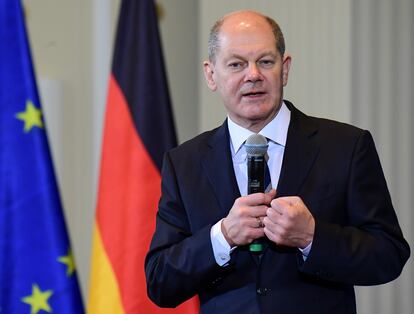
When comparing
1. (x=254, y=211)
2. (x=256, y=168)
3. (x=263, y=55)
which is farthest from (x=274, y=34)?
(x=254, y=211)

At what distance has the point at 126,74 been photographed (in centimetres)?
372

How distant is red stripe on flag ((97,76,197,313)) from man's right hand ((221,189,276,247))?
1.49 m

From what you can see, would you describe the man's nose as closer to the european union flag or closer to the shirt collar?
the shirt collar

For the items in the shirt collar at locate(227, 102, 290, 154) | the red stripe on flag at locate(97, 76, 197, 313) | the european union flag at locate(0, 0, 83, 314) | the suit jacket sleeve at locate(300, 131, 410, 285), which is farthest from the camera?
the red stripe on flag at locate(97, 76, 197, 313)

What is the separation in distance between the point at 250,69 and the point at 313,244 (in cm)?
52

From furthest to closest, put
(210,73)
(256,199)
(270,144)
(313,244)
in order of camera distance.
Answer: (210,73) → (270,144) → (313,244) → (256,199)

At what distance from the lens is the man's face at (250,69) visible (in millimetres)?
2344

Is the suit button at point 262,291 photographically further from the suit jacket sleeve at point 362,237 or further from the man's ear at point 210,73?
the man's ear at point 210,73

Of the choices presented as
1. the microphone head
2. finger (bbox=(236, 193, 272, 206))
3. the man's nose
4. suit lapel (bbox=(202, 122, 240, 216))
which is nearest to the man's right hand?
finger (bbox=(236, 193, 272, 206))

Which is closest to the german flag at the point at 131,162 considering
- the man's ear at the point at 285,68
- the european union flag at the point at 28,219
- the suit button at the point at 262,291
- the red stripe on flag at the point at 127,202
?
the red stripe on flag at the point at 127,202

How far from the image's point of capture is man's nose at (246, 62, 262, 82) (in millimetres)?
2320

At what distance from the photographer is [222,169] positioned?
2.41m

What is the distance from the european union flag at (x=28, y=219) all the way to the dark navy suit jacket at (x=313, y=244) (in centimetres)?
113

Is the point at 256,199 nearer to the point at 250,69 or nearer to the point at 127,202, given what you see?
the point at 250,69
